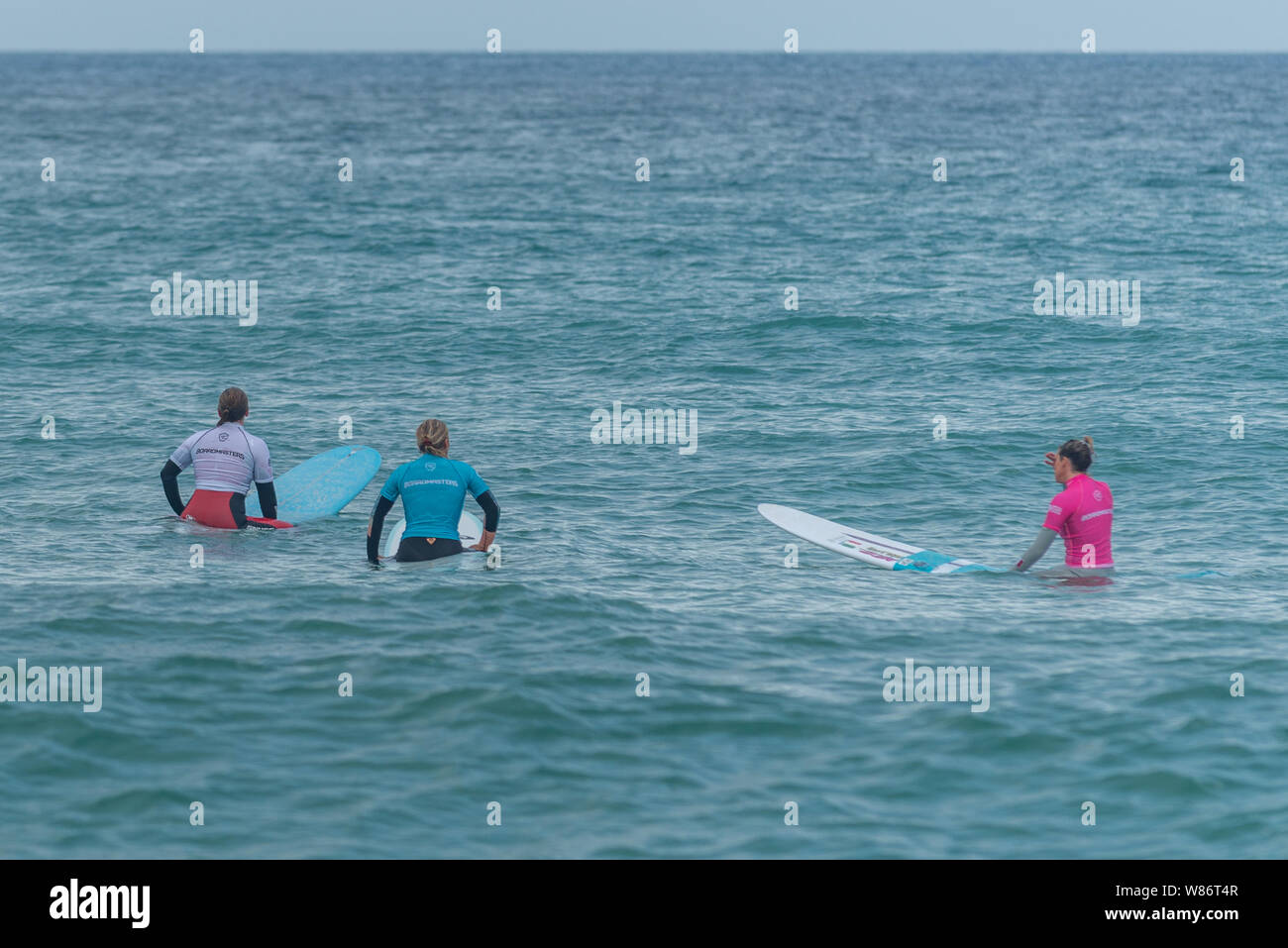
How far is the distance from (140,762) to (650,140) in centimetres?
7191

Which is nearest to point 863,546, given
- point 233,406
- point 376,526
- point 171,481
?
point 376,526

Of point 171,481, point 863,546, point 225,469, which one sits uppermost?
point 225,469

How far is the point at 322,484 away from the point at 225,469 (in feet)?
7.54

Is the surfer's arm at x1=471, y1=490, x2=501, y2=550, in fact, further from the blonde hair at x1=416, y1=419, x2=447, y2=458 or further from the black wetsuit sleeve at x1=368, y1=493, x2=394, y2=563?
the black wetsuit sleeve at x1=368, y1=493, x2=394, y2=563

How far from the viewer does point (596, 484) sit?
1900 centimetres

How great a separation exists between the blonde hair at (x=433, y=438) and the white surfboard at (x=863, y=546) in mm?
4450

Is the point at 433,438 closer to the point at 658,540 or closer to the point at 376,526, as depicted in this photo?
the point at 376,526

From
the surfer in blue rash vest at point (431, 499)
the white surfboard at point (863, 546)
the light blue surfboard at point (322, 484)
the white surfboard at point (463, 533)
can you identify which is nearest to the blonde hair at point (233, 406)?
the light blue surfboard at point (322, 484)

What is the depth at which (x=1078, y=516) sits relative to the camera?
553 inches

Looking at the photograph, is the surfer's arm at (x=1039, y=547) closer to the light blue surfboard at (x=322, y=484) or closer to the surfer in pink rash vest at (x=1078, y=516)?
the surfer in pink rash vest at (x=1078, y=516)

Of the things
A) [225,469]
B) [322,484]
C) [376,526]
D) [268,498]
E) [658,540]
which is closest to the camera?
[376,526]

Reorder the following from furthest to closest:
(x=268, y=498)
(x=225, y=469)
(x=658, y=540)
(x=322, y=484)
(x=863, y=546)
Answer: (x=322, y=484) → (x=658, y=540) → (x=863, y=546) → (x=268, y=498) → (x=225, y=469)

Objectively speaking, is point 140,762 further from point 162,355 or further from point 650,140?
point 650,140
